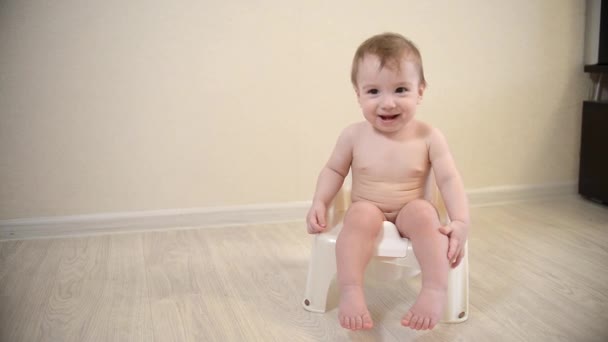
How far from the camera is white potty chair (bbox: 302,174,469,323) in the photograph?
1085 millimetres

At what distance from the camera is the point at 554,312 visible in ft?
3.74

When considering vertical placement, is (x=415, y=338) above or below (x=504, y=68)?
below

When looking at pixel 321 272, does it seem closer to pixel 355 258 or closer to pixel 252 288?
pixel 355 258

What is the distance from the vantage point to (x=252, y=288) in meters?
→ 1.29

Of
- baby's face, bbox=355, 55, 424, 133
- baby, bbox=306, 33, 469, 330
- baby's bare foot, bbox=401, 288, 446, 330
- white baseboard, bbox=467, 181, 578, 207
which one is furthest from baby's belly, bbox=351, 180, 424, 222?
white baseboard, bbox=467, 181, 578, 207

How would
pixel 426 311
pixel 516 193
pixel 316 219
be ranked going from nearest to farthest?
pixel 426 311 < pixel 316 219 < pixel 516 193

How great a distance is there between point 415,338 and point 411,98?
1.45ft

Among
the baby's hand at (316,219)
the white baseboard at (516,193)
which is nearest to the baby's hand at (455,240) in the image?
the baby's hand at (316,219)

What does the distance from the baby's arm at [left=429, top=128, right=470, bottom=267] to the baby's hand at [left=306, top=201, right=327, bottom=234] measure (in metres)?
0.24

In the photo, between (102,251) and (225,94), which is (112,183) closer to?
(102,251)

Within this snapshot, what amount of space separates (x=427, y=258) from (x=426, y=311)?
99 millimetres

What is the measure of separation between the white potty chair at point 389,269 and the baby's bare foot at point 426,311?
0.32ft

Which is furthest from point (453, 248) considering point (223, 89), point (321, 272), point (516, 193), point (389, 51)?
point (516, 193)

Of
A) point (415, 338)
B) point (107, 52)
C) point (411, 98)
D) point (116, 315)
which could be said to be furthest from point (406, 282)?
point (107, 52)
